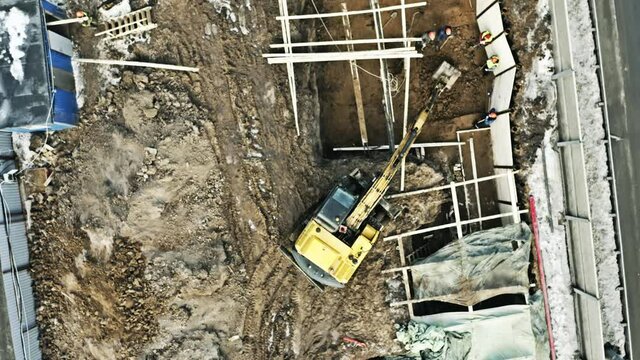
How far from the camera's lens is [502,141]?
1148 centimetres

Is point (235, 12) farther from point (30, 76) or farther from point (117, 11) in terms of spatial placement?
point (30, 76)

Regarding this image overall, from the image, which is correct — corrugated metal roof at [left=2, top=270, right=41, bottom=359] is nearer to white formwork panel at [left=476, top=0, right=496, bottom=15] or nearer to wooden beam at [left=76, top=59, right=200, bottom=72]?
wooden beam at [left=76, top=59, right=200, bottom=72]

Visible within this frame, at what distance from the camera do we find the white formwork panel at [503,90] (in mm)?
11227

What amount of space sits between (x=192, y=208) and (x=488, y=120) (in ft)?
23.0

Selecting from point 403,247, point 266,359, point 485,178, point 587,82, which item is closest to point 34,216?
point 266,359

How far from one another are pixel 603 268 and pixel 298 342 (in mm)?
7403

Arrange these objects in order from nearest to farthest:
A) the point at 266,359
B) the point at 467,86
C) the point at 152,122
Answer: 1. the point at 152,122
2. the point at 266,359
3. the point at 467,86

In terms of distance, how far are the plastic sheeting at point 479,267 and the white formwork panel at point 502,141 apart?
1599 mm

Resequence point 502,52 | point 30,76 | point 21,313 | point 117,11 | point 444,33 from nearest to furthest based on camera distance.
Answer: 1. point 30,76
2. point 117,11
3. point 21,313
4. point 444,33
5. point 502,52

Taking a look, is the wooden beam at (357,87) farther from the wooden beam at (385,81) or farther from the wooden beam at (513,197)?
the wooden beam at (513,197)

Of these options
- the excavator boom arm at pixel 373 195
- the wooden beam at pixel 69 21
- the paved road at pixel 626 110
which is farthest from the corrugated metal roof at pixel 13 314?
the paved road at pixel 626 110

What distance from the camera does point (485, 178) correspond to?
1130 centimetres

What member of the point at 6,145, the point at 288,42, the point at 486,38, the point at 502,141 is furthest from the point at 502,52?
the point at 6,145

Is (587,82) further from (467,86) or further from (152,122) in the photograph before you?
(152,122)
